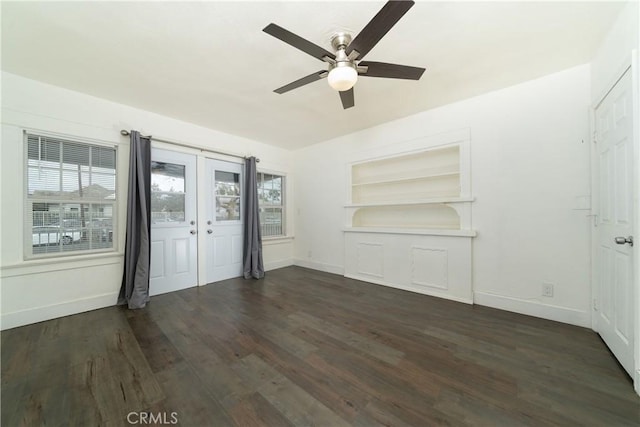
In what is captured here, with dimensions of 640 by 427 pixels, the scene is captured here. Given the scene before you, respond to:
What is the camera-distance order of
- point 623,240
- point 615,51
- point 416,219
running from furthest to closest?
point 416,219
point 615,51
point 623,240

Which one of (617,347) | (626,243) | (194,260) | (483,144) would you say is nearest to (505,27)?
(483,144)

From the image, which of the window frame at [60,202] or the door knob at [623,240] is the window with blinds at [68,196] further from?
the door knob at [623,240]

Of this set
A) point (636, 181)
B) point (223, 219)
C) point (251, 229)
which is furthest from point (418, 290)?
point (223, 219)

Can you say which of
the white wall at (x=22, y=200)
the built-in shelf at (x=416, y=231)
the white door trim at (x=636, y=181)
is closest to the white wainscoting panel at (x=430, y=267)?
the built-in shelf at (x=416, y=231)

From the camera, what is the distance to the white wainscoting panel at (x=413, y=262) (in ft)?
10.0

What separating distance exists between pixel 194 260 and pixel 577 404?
171 inches

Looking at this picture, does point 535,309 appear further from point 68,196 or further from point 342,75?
point 68,196

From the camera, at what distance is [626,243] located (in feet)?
5.42

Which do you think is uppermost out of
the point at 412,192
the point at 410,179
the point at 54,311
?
the point at 410,179

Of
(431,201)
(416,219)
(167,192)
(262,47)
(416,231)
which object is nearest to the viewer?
(262,47)

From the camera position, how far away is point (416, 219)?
3758 millimetres

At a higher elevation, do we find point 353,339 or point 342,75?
point 342,75

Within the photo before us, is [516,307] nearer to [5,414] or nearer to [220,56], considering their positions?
[220,56]

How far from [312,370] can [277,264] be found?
336 centimetres
